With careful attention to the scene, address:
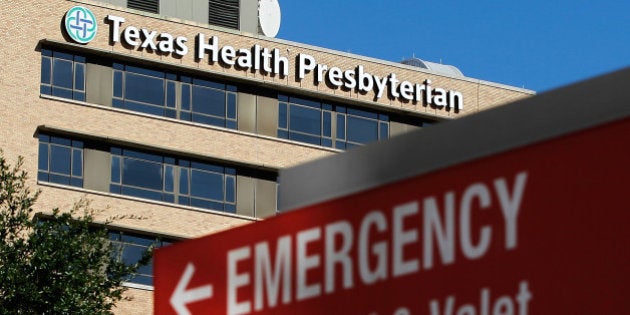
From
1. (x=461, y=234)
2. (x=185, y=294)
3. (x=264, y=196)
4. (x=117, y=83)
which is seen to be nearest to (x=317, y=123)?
(x=264, y=196)

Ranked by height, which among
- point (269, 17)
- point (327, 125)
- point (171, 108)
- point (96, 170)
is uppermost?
point (269, 17)

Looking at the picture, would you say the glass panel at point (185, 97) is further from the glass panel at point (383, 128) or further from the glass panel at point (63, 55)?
the glass panel at point (383, 128)

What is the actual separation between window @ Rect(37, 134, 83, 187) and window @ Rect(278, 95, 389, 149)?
10.5 m

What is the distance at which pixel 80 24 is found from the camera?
74.2 m

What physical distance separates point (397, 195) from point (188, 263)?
999mm

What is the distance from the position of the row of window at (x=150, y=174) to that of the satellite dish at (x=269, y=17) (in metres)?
10.3

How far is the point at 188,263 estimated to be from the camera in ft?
19.8

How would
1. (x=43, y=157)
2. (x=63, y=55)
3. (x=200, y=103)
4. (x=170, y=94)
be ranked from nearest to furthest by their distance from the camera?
1. (x=43, y=157)
2. (x=63, y=55)
3. (x=170, y=94)
4. (x=200, y=103)

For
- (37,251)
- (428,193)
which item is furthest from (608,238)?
(37,251)

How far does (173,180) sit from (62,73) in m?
6.67

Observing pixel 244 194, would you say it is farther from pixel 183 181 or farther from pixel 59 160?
pixel 59 160

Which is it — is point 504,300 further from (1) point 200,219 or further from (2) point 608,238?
(1) point 200,219

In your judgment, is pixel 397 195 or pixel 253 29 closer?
pixel 397 195

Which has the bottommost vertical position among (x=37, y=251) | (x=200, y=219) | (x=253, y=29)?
(x=37, y=251)
